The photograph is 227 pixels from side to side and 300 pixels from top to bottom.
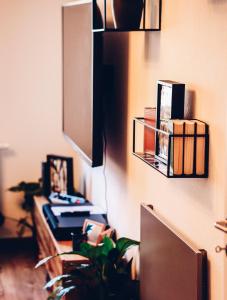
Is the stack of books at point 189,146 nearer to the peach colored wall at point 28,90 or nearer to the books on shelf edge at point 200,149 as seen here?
the books on shelf edge at point 200,149

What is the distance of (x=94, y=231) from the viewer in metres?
3.40

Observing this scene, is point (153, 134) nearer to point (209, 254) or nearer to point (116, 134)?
point (209, 254)

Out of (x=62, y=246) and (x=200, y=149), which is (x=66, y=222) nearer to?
(x=62, y=246)

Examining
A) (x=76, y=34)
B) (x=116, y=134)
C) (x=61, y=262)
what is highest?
(x=76, y=34)

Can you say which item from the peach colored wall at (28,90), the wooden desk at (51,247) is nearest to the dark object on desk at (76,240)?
the wooden desk at (51,247)

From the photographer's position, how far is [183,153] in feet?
6.93

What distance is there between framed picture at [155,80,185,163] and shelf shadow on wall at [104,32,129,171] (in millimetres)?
902

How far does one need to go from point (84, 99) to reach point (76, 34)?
1.47ft

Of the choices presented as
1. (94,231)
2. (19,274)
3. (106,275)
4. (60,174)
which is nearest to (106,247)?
(106,275)

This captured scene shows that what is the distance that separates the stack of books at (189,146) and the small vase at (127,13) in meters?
0.71

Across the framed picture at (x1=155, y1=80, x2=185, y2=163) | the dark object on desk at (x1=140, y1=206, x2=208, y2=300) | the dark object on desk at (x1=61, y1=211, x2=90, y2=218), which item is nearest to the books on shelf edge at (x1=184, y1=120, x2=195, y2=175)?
the framed picture at (x1=155, y1=80, x2=185, y2=163)

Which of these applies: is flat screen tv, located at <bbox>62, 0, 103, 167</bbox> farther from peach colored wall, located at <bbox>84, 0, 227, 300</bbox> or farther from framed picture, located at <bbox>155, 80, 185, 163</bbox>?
framed picture, located at <bbox>155, 80, 185, 163</bbox>

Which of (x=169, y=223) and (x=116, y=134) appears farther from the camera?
(x=116, y=134)

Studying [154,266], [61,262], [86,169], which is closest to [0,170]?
[86,169]
